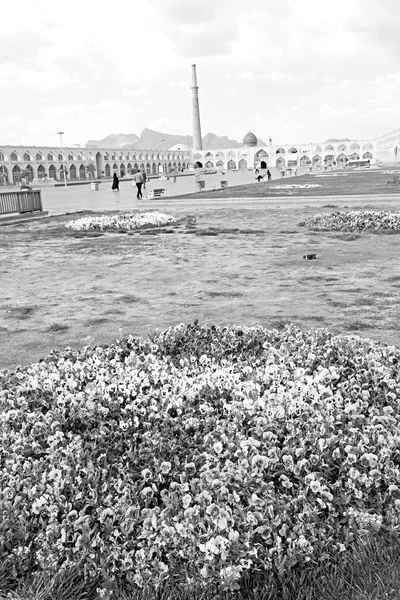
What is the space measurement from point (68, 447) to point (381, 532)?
143 cm

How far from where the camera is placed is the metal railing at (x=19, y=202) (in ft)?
59.0

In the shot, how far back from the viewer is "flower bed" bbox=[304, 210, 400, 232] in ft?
40.4

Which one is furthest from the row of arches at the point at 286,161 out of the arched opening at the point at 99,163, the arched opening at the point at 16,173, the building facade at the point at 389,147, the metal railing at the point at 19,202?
the metal railing at the point at 19,202

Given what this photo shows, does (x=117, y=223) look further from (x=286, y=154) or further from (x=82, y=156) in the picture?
(x=286, y=154)

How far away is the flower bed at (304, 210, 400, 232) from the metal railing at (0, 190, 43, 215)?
9.64 m

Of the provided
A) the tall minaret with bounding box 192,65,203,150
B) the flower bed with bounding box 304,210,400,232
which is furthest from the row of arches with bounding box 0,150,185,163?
the flower bed with bounding box 304,210,400,232

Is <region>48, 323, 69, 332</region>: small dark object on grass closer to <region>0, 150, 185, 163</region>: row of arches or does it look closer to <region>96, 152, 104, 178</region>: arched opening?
<region>0, 150, 185, 163</region>: row of arches

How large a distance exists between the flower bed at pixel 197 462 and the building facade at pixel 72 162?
7036 centimetres

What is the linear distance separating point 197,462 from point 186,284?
4925mm

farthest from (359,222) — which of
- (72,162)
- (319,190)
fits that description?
(72,162)

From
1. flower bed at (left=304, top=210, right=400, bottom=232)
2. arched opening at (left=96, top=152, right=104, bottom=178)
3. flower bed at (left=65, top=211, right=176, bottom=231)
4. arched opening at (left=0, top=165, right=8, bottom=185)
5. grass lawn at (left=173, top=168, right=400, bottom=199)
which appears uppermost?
arched opening at (left=96, top=152, right=104, bottom=178)

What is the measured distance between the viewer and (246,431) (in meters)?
2.93

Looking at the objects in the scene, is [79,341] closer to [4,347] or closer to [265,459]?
[4,347]

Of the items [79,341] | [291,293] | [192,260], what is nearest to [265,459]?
[79,341]
